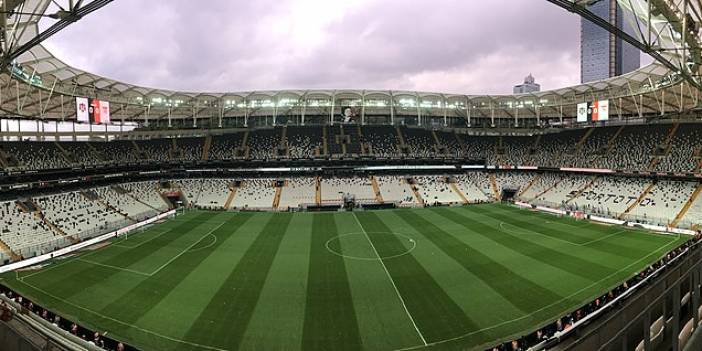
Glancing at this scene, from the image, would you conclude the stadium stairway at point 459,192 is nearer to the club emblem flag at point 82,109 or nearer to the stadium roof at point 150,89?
the stadium roof at point 150,89

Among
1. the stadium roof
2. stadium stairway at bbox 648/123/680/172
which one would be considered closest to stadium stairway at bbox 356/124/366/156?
the stadium roof

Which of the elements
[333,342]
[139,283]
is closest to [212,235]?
[139,283]

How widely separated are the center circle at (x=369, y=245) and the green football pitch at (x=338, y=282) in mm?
155

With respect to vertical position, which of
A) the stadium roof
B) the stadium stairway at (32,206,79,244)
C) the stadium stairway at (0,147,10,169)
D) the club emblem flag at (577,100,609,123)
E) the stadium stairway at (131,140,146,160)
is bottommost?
the stadium stairway at (32,206,79,244)

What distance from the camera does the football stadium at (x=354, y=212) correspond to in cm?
1358

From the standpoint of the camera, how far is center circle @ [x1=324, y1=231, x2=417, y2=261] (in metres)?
27.5

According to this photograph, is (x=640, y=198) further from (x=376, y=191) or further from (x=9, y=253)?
(x=9, y=253)

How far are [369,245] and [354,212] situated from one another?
693 inches

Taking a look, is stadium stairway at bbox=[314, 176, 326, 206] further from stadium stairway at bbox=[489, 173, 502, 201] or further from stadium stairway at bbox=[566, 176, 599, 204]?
stadium stairway at bbox=[566, 176, 599, 204]

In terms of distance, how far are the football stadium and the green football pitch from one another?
0.17m

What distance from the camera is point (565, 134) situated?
6159 centimetres

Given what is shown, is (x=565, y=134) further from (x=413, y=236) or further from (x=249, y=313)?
(x=249, y=313)

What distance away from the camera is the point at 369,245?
3045 cm

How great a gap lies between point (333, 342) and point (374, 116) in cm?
5523
